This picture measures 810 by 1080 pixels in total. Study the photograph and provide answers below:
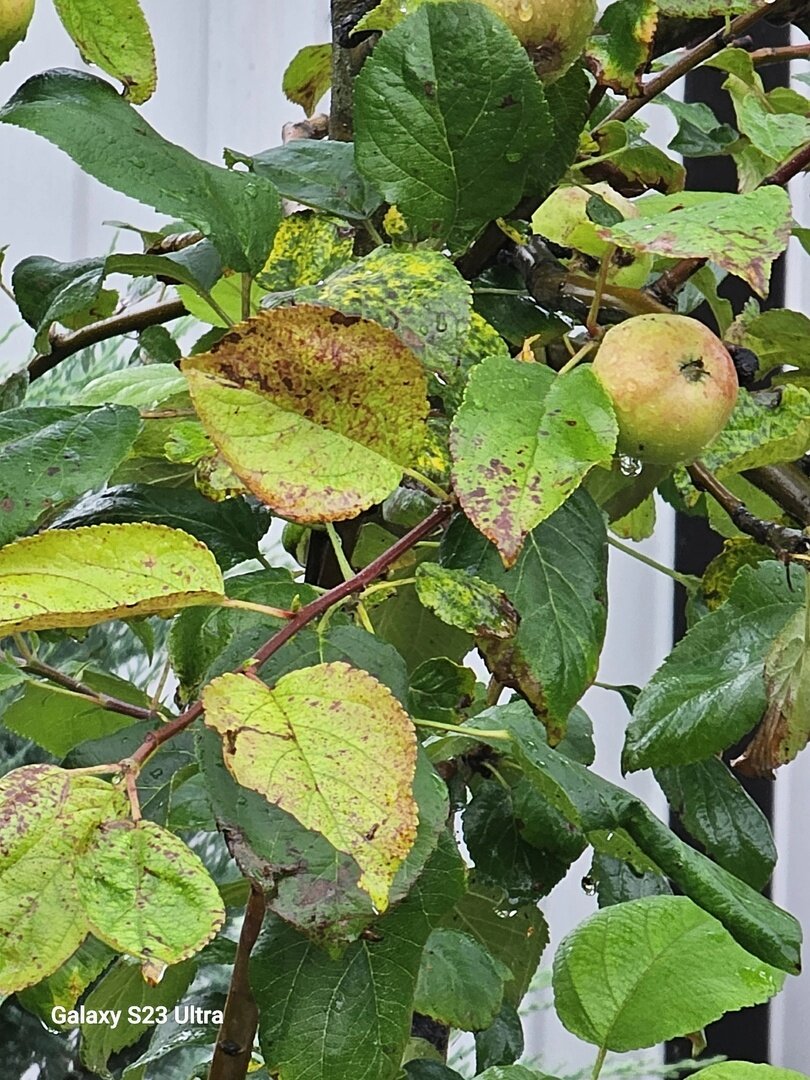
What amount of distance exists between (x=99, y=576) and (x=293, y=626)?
0.04 m

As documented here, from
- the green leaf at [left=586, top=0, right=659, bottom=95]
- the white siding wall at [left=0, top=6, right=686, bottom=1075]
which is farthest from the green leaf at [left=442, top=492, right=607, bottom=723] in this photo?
the white siding wall at [left=0, top=6, right=686, bottom=1075]

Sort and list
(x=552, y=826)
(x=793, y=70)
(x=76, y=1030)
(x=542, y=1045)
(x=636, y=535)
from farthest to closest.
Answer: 1. (x=542, y=1045)
2. (x=793, y=70)
3. (x=76, y=1030)
4. (x=636, y=535)
5. (x=552, y=826)

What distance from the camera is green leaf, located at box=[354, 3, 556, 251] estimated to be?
232mm

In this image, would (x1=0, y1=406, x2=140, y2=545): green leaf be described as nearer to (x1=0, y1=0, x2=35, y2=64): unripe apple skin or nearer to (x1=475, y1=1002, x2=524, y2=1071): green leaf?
(x1=0, y1=0, x2=35, y2=64): unripe apple skin

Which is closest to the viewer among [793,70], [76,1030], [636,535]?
[636,535]

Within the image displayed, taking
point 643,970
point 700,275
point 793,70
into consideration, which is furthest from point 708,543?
point 643,970

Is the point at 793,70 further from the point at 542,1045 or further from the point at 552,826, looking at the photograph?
the point at 542,1045

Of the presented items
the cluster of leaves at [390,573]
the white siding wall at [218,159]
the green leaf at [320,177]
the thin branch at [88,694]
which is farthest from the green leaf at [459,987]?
the white siding wall at [218,159]

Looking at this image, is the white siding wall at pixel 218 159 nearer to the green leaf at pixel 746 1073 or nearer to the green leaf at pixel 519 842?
the green leaf at pixel 519 842

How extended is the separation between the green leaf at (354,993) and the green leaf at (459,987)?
10cm

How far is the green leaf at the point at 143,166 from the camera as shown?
0.24 meters

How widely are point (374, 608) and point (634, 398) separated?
0.15m

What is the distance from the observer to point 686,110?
0.49m

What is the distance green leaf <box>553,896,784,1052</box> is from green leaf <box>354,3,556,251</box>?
6.1 inches
